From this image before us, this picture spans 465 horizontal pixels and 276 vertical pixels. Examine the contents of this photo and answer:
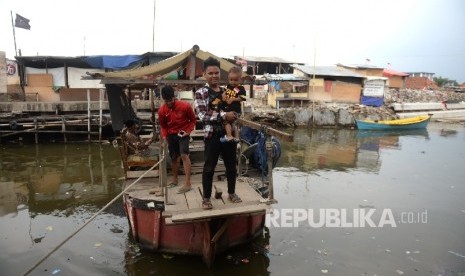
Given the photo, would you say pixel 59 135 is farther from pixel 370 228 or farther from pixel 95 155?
pixel 370 228

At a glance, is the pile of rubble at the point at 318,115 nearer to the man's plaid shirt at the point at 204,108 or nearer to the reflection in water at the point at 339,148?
the reflection in water at the point at 339,148

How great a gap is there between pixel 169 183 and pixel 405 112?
98.7ft

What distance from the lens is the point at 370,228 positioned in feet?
25.8

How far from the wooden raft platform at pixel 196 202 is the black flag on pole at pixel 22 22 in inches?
757

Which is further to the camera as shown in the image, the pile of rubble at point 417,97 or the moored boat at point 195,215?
the pile of rubble at point 417,97

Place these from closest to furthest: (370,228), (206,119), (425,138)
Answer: (206,119)
(370,228)
(425,138)

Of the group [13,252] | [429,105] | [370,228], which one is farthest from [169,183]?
[429,105]

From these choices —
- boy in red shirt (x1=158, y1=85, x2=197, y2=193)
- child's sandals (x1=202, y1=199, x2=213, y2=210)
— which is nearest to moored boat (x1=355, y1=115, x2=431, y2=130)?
boy in red shirt (x1=158, y1=85, x2=197, y2=193)

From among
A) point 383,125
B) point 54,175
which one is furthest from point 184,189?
point 383,125

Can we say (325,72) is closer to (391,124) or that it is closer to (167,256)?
(391,124)

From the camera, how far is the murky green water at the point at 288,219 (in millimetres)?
5992

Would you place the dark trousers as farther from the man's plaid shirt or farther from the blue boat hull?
the blue boat hull

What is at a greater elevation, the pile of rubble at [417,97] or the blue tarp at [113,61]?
the blue tarp at [113,61]

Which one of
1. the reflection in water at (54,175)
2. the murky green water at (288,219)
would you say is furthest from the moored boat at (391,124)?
the reflection in water at (54,175)
